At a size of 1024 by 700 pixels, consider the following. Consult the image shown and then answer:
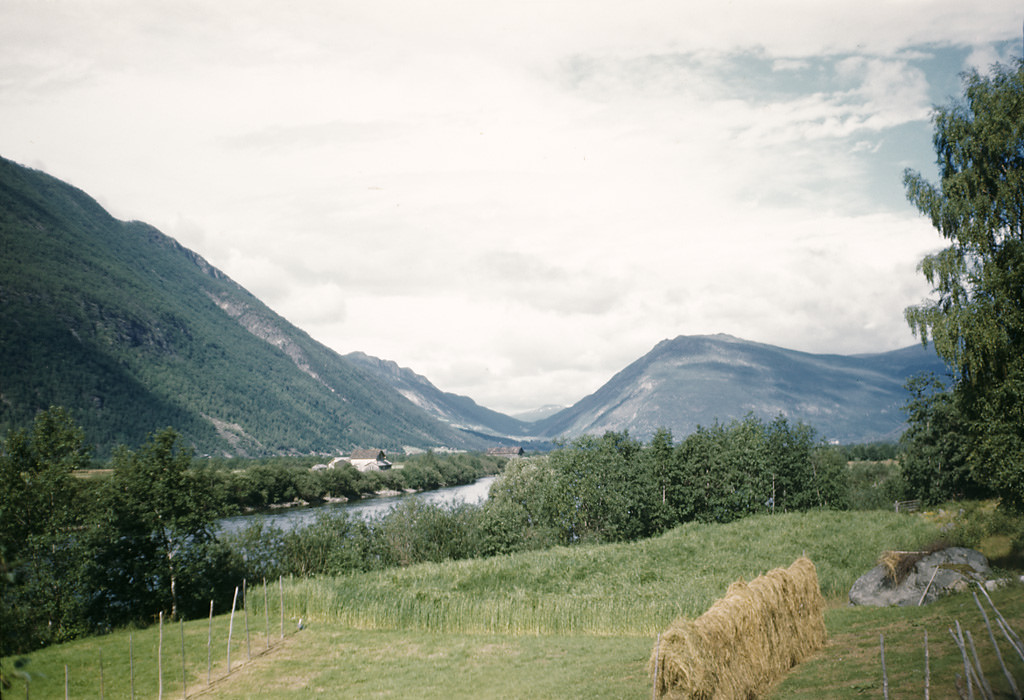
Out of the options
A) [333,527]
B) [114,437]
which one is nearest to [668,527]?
[333,527]

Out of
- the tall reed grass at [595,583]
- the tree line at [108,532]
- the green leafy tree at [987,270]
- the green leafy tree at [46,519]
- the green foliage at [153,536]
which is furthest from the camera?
the green foliage at [153,536]

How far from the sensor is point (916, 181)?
27.9m

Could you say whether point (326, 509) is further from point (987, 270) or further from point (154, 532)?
point (987, 270)

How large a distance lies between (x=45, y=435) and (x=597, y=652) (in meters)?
33.4

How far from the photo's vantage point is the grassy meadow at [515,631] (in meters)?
19.7

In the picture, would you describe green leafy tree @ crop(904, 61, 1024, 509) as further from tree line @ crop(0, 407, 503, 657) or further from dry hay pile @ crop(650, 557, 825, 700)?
tree line @ crop(0, 407, 503, 657)

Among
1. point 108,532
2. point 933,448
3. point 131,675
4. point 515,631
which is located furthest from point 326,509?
point 933,448

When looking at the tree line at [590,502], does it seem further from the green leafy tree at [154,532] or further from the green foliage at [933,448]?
the green foliage at [933,448]

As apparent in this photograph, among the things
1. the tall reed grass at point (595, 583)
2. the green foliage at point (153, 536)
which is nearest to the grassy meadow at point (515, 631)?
the tall reed grass at point (595, 583)

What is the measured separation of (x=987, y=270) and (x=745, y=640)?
18.3m

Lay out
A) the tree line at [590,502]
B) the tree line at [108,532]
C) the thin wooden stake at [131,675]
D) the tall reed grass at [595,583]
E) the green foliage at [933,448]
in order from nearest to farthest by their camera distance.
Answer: the thin wooden stake at [131,675] < the tall reed grass at [595,583] < the tree line at [108,532] < the tree line at [590,502] < the green foliage at [933,448]

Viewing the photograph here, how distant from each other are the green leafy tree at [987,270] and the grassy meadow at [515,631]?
266 inches

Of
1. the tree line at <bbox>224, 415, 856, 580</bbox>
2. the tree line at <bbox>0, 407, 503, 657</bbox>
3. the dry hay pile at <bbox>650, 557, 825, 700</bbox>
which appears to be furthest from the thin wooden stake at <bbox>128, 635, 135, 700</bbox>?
the tree line at <bbox>224, 415, 856, 580</bbox>

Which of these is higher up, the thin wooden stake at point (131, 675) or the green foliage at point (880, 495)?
the thin wooden stake at point (131, 675)
